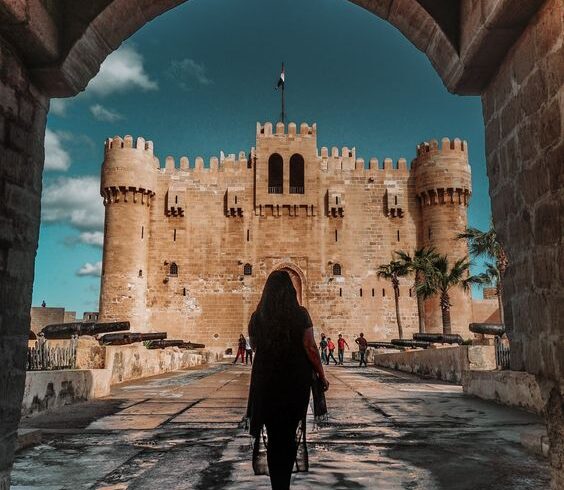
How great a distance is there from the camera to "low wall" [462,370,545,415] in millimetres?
5242

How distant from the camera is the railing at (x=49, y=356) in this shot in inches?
259

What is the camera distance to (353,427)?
4691 mm

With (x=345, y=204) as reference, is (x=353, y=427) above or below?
below

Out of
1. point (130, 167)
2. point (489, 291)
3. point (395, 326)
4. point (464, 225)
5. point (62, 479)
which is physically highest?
point (130, 167)

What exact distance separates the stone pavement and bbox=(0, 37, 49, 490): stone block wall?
1.55 ft

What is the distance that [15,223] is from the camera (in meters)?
3.24

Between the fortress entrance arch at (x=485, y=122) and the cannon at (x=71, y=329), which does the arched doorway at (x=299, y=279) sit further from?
the fortress entrance arch at (x=485, y=122)

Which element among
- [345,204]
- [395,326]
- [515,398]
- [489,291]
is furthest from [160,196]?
[515,398]

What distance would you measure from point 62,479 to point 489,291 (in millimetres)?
38951

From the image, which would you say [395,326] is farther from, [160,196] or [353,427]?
[353,427]

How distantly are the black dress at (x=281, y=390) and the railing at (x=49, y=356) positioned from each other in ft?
14.7

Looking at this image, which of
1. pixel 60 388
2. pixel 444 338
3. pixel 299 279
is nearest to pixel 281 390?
pixel 60 388

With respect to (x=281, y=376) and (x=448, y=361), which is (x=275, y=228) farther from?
(x=281, y=376)

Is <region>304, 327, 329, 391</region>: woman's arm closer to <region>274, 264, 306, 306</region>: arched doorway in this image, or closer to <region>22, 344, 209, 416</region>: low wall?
<region>22, 344, 209, 416</region>: low wall
